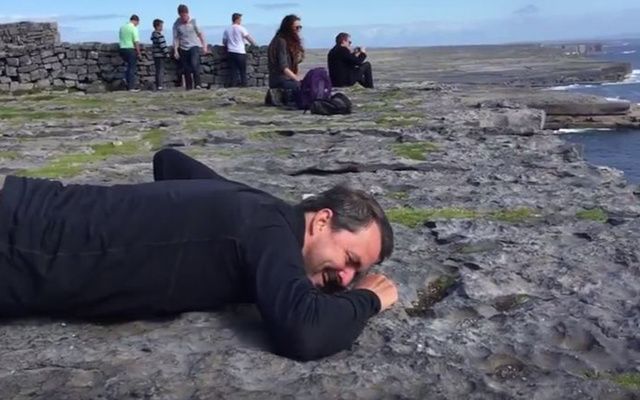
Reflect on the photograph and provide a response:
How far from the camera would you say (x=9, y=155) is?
679cm

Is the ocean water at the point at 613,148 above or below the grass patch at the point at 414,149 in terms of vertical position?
below

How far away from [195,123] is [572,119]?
1416 cm

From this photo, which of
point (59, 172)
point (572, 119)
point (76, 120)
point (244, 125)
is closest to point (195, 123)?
point (244, 125)

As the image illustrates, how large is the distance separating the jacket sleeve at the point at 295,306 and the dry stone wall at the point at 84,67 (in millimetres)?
17243

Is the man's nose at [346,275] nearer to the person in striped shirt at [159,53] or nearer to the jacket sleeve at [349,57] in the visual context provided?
the jacket sleeve at [349,57]

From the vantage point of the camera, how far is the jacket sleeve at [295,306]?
2914 mm

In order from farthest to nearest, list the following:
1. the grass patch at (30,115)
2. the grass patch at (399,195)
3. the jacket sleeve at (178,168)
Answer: the grass patch at (30,115)
the grass patch at (399,195)
the jacket sleeve at (178,168)

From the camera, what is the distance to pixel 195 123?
906 centimetres

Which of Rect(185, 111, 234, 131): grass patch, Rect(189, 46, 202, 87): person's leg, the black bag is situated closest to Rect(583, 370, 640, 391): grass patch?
Rect(185, 111, 234, 131): grass patch

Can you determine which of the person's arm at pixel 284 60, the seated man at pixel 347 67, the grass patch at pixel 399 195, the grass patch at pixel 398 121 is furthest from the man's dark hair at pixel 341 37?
the grass patch at pixel 399 195

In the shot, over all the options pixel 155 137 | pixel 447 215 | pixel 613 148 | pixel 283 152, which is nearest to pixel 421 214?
pixel 447 215

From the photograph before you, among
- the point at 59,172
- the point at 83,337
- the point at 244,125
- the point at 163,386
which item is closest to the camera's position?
the point at 163,386

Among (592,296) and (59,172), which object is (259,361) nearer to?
(592,296)

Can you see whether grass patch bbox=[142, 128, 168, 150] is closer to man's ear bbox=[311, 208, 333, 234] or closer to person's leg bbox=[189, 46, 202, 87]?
man's ear bbox=[311, 208, 333, 234]
